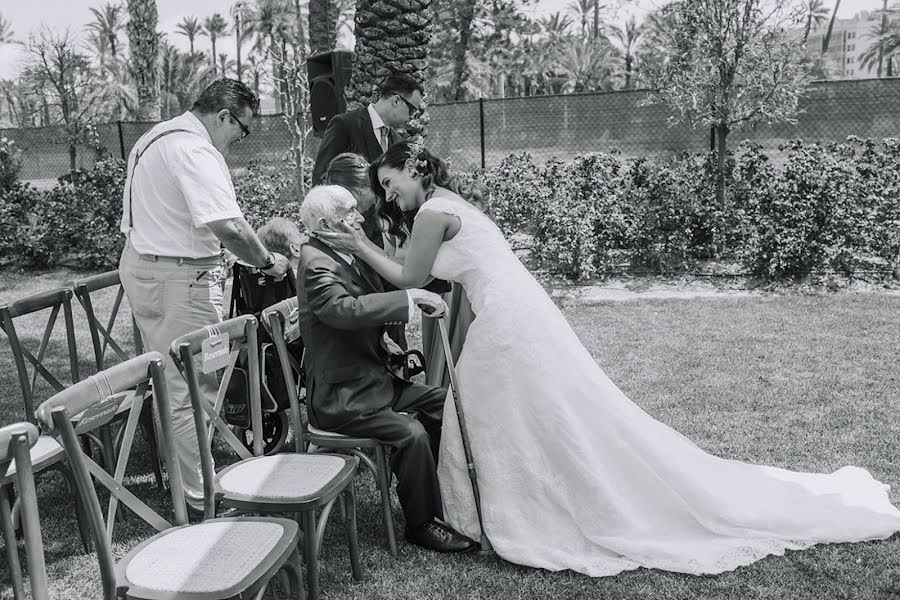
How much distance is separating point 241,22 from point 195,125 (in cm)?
5914

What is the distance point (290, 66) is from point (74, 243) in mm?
3886

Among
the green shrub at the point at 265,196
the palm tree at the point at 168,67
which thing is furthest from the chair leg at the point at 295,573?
the palm tree at the point at 168,67

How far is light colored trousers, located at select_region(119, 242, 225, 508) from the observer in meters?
3.53

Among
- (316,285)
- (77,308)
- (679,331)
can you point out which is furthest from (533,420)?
(77,308)

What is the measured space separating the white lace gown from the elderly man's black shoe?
1.9 inches

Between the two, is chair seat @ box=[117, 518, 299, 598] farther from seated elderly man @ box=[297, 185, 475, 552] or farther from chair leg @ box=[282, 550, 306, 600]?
seated elderly man @ box=[297, 185, 475, 552]

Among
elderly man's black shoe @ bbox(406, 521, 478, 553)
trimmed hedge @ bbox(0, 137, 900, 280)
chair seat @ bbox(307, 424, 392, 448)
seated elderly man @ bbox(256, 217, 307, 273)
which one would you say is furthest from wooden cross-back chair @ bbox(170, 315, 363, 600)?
trimmed hedge @ bbox(0, 137, 900, 280)

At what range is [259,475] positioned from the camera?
9.68 ft

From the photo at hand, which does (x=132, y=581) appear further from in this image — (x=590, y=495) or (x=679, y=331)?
(x=679, y=331)

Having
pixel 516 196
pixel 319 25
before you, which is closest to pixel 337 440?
pixel 516 196

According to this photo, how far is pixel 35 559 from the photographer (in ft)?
6.70

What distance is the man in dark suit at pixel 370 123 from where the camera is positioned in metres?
4.84

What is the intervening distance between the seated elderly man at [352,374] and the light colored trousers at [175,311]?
0.56 metres

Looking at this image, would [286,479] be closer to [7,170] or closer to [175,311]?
[175,311]
